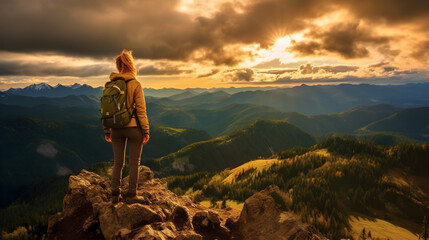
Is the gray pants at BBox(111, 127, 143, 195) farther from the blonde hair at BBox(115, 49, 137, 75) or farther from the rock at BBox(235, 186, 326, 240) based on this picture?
the rock at BBox(235, 186, 326, 240)

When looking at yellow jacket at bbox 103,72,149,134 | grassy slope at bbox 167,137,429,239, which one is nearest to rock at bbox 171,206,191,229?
yellow jacket at bbox 103,72,149,134

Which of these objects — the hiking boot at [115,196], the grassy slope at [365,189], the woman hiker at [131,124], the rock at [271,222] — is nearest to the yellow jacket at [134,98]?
the woman hiker at [131,124]

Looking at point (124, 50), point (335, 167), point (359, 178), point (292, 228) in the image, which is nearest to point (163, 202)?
point (292, 228)

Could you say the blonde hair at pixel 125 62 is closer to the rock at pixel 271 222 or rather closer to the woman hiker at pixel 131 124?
the woman hiker at pixel 131 124

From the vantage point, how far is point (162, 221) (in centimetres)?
1101

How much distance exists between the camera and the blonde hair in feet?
33.8

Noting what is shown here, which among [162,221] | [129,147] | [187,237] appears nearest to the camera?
[187,237]

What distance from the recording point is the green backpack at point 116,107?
9.33m

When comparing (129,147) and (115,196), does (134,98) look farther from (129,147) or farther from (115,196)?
(115,196)

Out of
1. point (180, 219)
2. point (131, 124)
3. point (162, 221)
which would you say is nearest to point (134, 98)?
point (131, 124)

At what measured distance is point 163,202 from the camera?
13875 mm

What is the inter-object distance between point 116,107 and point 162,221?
6239 mm

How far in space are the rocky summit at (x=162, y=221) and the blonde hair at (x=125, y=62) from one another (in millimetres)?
6790

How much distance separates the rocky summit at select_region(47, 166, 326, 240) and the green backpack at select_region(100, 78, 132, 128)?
4.45m
